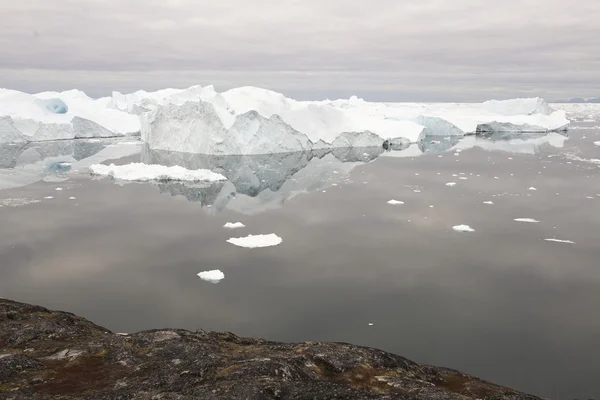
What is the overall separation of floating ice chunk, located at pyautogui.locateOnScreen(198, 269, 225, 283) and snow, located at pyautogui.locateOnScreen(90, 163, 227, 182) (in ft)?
45.4

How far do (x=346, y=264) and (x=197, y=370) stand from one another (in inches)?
292

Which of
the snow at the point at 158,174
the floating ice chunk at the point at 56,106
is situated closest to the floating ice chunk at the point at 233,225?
the snow at the point at 158,174

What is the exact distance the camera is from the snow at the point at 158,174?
24656mm

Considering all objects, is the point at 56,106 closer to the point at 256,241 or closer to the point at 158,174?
the point at 158,174

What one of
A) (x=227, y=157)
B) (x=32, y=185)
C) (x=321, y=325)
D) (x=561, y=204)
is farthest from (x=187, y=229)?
(x=227, y=157)

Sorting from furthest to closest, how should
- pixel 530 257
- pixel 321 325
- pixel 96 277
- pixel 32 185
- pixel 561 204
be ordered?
pixel 32 185, pixel 561 204, pixel 530 257, pixel 96 277, pixel 321 325

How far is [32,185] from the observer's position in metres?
23.7

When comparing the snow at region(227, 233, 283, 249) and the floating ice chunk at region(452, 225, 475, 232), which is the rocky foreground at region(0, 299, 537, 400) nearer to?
the snow at region(227, 233, 283, 249)

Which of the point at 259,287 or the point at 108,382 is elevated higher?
the point at 108,382

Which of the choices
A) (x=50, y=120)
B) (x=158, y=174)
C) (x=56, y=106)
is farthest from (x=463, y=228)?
(x=56, y=106)

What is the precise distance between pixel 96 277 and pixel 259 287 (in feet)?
12.9

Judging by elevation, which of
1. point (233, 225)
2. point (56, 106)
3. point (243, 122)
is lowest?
point (233, 225)

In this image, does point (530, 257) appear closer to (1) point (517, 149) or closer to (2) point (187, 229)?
(2) point (187, 229)

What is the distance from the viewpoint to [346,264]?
40.6ft
